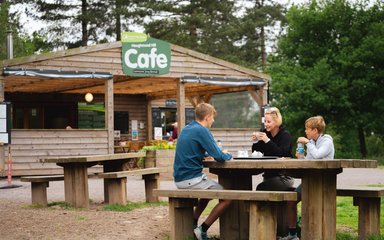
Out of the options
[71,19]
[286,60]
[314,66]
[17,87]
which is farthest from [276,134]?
[71,19]

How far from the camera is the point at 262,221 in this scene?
6.44 m

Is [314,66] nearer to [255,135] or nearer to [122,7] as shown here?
[122,7]

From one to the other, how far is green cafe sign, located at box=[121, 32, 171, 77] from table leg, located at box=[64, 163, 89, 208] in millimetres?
8895

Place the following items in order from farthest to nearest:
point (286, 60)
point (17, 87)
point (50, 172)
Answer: point (286, 60)
point (17, 87)
point (50, 172)

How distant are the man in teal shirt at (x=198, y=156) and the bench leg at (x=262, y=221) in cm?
72

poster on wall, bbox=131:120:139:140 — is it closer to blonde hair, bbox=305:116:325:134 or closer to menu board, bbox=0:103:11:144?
menu board, bbox=0:103:11:144

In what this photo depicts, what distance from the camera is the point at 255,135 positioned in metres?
7.61

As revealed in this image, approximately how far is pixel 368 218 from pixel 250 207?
A: 5.22 feet

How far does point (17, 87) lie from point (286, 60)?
16269 millimetres

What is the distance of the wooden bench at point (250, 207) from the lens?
6.38 m

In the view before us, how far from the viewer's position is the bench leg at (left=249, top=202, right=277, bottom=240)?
21.1 feet

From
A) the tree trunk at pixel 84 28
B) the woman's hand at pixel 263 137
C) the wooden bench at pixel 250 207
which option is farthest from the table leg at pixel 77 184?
the tree trunk at pixel 84 28

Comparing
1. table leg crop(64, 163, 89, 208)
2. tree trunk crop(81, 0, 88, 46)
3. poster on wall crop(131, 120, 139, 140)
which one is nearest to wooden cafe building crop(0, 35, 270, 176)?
poster on wall crop(131, 120, 139, 140)

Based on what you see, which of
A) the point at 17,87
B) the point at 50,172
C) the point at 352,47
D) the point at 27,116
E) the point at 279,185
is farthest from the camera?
the point at 352,47
